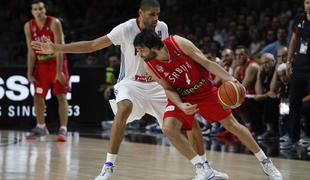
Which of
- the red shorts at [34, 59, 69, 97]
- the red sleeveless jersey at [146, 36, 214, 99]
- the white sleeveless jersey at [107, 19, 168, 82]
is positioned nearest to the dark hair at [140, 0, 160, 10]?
the white sleeveless jersey at [107, 19, 168, 82]

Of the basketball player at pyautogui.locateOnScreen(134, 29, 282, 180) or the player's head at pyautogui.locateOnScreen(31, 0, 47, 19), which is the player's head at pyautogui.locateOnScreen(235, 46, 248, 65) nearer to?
the player's head at pyautogui.locateOnScreen(31, 0, 47, 19)

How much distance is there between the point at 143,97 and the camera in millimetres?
6359

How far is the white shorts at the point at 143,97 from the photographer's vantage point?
6.31 meters

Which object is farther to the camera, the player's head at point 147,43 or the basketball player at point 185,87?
the basketball player at point 185,87

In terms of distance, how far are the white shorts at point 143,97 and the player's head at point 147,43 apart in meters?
0.65

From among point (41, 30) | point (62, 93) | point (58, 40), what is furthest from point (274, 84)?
point (41, 30)

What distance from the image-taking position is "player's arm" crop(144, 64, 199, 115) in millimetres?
5676

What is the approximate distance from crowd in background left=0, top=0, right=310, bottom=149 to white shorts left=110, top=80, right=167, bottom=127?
10.0 feet

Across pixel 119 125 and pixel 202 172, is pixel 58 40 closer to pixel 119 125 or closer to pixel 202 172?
pixel 119 125

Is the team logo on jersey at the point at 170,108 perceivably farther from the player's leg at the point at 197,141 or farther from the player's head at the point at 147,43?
the player's head at the point at 147,43

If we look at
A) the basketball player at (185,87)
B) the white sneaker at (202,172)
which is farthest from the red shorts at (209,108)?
the white sneaker at (202,172)

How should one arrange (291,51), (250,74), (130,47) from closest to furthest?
(130,47)
(291,51)
(250,74)

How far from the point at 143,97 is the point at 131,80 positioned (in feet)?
0.66

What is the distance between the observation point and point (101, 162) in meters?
7.31
